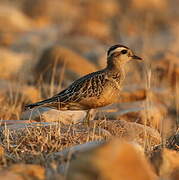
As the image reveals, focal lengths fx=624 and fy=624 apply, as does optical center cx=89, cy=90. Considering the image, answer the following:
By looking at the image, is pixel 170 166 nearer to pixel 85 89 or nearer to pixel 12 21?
pixel 85 89

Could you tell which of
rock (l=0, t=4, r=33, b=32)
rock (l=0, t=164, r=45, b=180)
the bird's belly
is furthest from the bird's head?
rock (l=0, t=4, r=33, b=32)

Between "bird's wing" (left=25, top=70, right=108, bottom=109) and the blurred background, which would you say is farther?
the blurred background

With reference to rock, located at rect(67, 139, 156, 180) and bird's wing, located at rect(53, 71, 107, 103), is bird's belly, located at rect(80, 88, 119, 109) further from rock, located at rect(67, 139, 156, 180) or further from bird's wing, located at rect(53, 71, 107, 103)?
Answer: rock, located at rect(67, 139, 156, 180)

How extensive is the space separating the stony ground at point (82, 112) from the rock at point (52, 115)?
2 centimetres

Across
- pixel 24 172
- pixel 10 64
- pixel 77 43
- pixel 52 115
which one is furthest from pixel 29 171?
pixel 77 43

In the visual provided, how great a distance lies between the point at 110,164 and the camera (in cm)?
448

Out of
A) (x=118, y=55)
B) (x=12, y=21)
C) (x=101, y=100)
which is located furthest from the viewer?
(x=12, y=21)

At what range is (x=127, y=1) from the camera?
31.9 metres

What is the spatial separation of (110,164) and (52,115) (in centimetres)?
435

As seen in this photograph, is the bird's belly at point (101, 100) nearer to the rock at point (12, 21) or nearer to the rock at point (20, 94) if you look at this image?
the rock at point (20, 94)

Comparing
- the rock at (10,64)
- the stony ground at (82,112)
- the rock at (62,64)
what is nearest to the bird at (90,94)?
the stony ground at (82,112)

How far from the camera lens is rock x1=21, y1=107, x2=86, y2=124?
8672 mm

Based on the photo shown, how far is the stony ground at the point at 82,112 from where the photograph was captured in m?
5.34

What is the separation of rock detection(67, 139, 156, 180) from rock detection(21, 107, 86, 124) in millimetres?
3864
